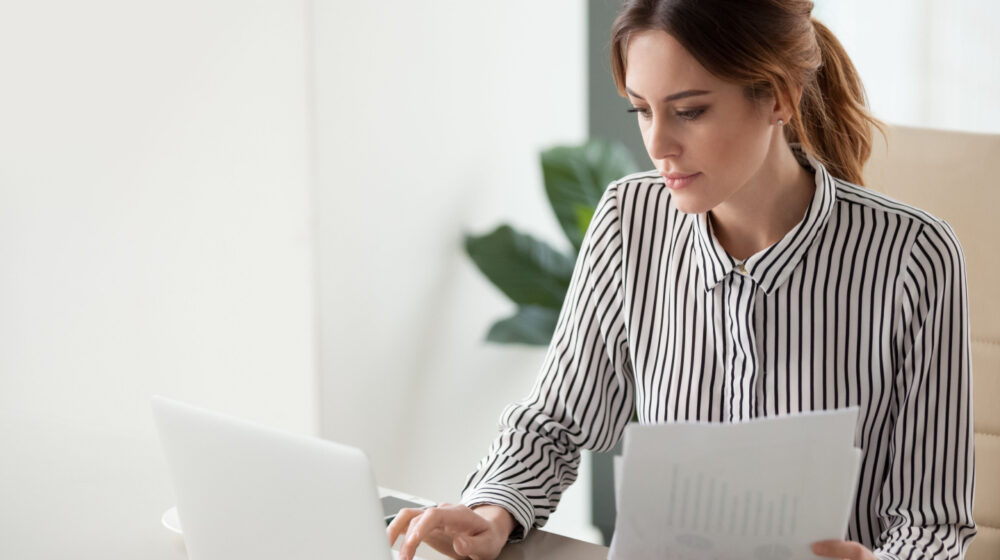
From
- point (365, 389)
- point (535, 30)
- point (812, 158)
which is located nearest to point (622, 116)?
point (535, 30)

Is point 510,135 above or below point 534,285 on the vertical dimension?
above

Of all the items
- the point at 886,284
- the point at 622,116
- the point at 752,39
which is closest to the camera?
the point at 752,39

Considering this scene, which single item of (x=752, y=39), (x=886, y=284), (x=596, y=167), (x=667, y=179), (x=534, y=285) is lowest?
(x=534, y=285)

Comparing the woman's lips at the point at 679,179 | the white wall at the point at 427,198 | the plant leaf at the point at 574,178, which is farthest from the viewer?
the plant leaf at the point at 574,178

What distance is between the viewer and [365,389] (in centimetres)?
259

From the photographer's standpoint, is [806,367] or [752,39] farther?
[806,367]

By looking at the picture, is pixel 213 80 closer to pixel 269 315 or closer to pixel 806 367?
pixel 269 315

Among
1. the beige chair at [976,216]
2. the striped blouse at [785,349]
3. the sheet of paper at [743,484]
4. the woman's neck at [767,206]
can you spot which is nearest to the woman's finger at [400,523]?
the striped blouse at [785,349]

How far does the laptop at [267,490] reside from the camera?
88 centimetres

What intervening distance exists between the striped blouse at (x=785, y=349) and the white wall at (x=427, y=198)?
1.09m

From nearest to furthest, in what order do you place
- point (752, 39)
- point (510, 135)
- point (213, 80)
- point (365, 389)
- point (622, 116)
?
point (752, 39), point (213, 80), point (365, 389), point (510, 135), point (622, 116)

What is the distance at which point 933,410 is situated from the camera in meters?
1.26

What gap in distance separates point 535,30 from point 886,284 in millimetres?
1909

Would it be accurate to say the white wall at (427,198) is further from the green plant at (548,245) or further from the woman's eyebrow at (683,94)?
the woman's eyebrow at (683,94)
